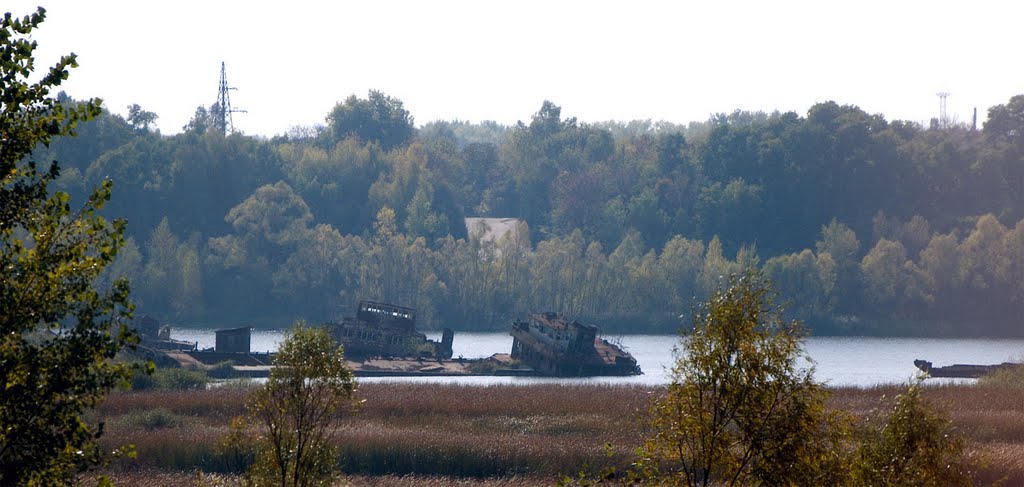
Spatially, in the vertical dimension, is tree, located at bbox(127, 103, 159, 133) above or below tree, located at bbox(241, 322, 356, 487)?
above

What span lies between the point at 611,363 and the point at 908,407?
5510 cm

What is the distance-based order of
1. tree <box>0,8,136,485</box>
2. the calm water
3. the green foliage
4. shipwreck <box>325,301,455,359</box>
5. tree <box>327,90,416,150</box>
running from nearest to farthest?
tree <box>0,8,136,485</box> < the green foliage < the calm water < shipwreck <box>325,301,455,359</box> < tree <box>327,90,416,150</box>

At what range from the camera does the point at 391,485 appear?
29938 millimetres

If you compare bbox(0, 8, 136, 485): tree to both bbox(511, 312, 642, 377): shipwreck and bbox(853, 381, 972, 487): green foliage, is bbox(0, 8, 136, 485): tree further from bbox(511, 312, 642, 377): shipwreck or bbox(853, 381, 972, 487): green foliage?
bbox(511, 312, 642, 377): shipwreck

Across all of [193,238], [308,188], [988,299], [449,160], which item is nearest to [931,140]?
[988,299]

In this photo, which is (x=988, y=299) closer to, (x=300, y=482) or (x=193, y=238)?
(x=193, y=238)

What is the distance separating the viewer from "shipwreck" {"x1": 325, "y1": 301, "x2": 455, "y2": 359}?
74250 mm

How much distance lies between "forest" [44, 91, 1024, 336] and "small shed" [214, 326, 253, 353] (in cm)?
4273

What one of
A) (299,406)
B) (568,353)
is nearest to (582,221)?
(568,353)

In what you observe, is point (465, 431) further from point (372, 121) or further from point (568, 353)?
point (372, 121)

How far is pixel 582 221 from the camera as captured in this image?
14175 cm

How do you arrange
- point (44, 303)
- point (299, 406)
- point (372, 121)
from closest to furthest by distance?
point (44, 303)
point (299, 406)
point (372, 121)

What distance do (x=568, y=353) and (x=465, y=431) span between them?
Result: 34.3 meters

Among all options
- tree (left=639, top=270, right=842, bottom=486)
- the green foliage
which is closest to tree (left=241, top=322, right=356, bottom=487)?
tree (left=639, top=270, right=842, bottom=486)
